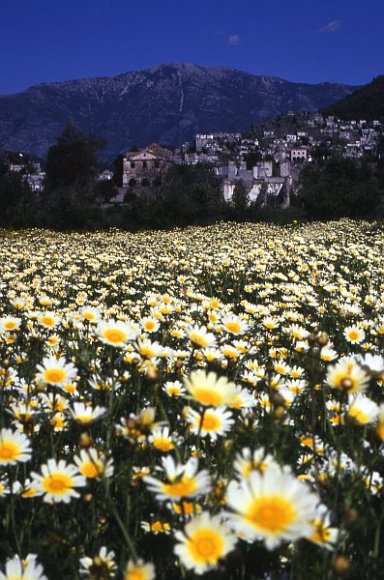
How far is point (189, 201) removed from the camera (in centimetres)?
1942

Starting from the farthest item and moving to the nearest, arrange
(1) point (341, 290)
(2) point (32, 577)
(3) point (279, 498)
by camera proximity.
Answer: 1. (1) point (341, 290)
2. (2) point (32, 577)
3. (3) point (279, 498)

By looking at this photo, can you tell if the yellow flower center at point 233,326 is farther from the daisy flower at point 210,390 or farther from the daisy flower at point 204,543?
the daisy flower at point 204,543

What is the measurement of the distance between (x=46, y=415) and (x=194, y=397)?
2.79 ft

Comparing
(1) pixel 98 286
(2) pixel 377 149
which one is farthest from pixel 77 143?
(2) pixel 377 149

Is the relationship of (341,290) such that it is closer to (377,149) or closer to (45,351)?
(45,351)

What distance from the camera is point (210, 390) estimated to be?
1.09 meters

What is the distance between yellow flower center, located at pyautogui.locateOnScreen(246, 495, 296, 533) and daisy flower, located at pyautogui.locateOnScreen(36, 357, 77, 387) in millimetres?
886

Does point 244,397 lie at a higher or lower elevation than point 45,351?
lower

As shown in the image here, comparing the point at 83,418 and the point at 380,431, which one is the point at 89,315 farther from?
the point at 380,431

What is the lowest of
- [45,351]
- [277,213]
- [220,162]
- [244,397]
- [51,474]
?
[51,474]

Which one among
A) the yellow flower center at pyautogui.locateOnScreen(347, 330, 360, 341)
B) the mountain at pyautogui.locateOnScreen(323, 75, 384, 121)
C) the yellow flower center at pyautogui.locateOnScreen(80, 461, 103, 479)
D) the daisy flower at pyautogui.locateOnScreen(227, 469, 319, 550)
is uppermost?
the mountain at pyautogui.locateOnScreen(323, 75, 384, 121)

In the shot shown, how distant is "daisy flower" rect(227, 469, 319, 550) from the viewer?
0.71 m

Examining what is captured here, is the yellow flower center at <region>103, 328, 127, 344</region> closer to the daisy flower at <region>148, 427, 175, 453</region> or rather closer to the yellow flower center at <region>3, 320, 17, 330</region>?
the daisy flower at <region>148, 427, 175, 453</region>

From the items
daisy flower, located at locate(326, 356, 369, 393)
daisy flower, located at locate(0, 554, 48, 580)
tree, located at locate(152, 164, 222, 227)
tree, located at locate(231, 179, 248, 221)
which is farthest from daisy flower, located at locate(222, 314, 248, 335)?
tree, located at locate(231, 179, 248, 221)
